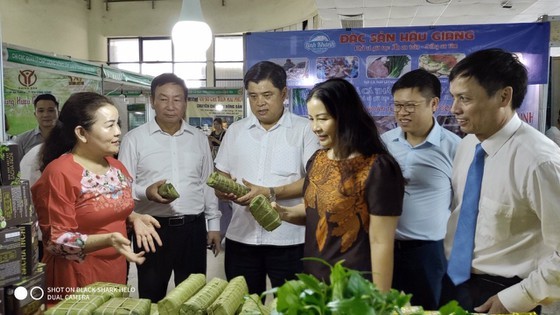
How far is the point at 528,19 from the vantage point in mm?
6301

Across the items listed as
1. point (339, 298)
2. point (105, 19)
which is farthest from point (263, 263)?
point (105, 19)

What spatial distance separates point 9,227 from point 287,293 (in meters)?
1.02

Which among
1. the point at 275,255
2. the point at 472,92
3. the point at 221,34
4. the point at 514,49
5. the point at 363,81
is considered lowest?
the point at 275,255

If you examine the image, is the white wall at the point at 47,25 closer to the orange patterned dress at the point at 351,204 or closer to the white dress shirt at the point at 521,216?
the orange patterned dress at the point at 351,204

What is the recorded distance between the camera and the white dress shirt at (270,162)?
84.1 inches

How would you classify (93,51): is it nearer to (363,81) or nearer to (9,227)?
(363,81)

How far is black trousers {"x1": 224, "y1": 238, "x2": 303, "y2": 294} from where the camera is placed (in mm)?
2133

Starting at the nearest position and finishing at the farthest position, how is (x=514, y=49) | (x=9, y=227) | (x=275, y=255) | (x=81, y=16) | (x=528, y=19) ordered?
1. (x=9, y=227)
2. (x=275, y=255)
3. (x=514, y=49)
4. (x=528, y=19)
5. (x=81, y=16)

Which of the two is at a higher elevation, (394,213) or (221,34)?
(221,34)

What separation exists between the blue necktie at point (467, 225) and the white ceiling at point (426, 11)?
3.73 metres

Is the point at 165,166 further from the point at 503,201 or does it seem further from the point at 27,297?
the point at 503,201

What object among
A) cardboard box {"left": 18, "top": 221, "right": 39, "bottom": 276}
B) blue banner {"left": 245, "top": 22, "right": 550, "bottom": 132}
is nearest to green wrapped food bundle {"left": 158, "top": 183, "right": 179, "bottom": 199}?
cardboard box {"left": 18, "top": 221, "right": 39, "bottom": 276}

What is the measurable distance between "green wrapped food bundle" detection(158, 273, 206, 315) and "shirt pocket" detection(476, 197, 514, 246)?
3.06 ft

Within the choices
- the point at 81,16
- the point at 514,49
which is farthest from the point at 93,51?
the point at 514,49
